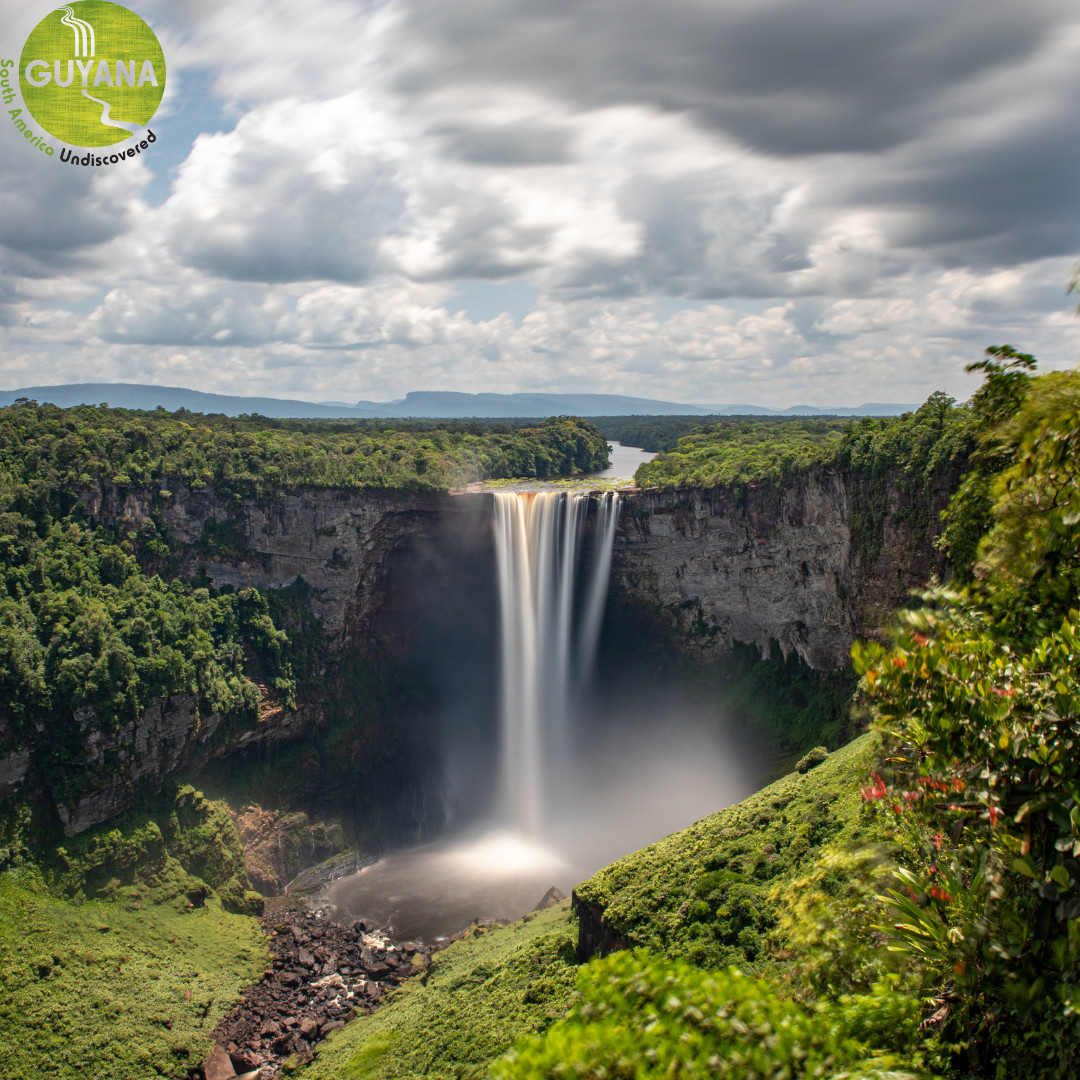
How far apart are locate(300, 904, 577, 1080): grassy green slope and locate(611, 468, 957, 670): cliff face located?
17.0 m

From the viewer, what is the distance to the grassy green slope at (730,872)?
1734cm

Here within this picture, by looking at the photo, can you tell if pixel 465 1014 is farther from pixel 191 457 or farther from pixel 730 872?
pixel 191 457

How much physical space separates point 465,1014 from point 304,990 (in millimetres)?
9845

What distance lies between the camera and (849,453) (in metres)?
31.2

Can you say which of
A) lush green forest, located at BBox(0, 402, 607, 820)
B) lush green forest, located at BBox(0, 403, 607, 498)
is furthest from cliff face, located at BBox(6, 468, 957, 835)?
lush green forest, located at BBox(0, 403, 607, 498)

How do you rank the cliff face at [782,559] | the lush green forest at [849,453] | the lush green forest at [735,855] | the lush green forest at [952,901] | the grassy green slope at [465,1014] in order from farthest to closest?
the cliff face at [782,559] → the lush green forest at [849,453] → the grassy green slope at [465,1014] → the lush green forest at [735,855] → the lush green forest at [952,901]

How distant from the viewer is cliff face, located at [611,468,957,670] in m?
29.1

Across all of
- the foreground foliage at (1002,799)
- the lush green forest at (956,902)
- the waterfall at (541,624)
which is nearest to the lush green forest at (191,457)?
the waterfall at (541,624)

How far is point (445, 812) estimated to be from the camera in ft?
137

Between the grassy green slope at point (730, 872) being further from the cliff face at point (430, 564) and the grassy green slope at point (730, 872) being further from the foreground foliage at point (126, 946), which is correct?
the foreground foliage at point (126, 946)

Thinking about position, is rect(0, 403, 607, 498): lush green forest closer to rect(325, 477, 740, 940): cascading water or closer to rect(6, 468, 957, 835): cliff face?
rect(6, 468, 957, 835): cliff face

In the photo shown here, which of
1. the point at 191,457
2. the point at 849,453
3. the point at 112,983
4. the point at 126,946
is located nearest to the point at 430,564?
the point at 191,457

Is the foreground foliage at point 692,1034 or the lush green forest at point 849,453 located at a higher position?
the lush green forest at point 849,453

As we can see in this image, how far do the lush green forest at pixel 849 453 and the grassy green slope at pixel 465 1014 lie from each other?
17.1 metres
